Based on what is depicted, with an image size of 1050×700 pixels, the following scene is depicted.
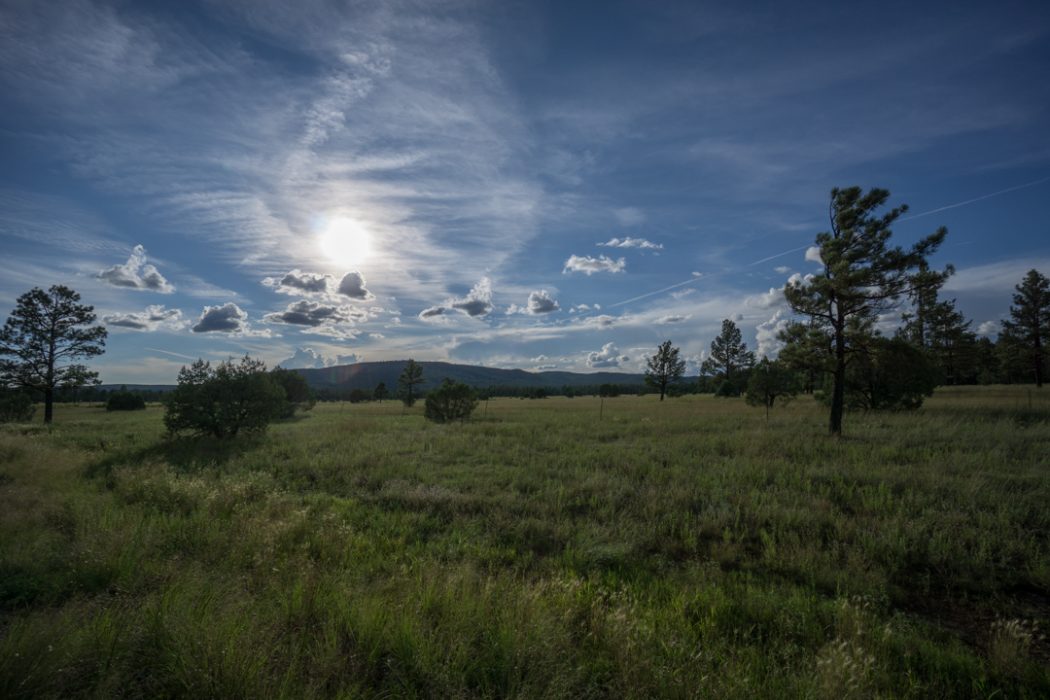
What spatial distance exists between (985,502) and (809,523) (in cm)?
382

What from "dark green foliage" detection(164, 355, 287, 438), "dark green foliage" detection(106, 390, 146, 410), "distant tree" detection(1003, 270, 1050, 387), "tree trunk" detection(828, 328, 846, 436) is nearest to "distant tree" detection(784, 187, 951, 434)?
"tree trunk" detection(828, 328, 846, 436)

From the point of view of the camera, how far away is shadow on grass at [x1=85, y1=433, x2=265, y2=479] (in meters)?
12.9

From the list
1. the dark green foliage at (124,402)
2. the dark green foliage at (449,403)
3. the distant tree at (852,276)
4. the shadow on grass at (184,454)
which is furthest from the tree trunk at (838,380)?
the dark green foliage at (124,402)

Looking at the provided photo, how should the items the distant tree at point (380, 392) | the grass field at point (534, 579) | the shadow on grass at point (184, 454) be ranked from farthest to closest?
1. the distant tree at point (380, 392)
2. the shadow on grass at point (184, 454)
3. the grass field at point (534, 579)

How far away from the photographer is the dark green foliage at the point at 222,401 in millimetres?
18750

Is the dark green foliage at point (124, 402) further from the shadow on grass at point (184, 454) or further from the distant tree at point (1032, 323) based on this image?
the distant tree at point (1032, 323)

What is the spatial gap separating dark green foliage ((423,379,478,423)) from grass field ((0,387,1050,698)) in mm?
17287

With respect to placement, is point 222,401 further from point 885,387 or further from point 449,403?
point 885,387

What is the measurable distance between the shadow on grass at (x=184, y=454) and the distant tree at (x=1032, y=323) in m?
67.5

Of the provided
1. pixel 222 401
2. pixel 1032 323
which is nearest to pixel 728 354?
pixel 1032 323

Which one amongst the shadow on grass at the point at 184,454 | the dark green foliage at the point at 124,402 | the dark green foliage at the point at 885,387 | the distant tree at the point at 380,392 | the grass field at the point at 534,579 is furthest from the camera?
the distant tree at the point at 380,392

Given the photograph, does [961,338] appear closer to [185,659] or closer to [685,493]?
[685,493]

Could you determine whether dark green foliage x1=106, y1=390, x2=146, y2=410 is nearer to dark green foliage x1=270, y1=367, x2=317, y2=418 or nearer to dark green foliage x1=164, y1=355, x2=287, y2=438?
dark green foliage x1=270, y1=367, x2=317, y2=418

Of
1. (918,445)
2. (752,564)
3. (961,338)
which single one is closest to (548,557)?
(752,564)
